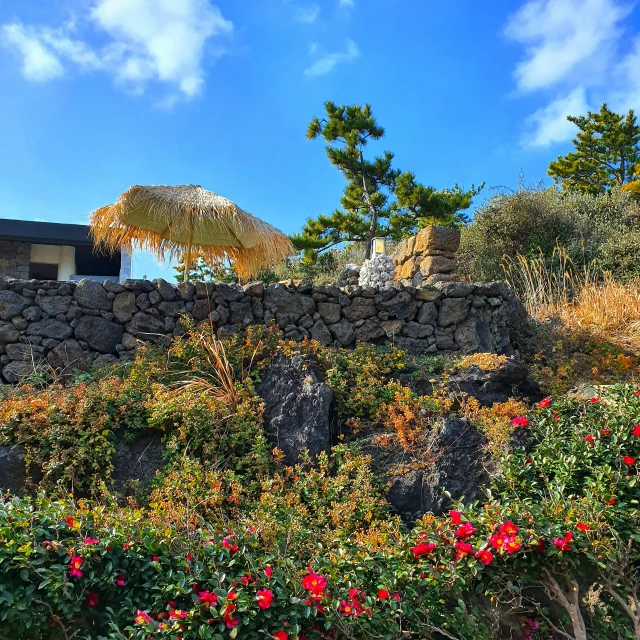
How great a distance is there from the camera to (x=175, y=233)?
25.8 feet

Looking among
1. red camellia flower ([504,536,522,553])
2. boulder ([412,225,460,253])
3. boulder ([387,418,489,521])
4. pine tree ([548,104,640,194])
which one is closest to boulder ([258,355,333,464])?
boulder ([387,418,489,521])

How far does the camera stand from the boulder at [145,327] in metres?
6.39

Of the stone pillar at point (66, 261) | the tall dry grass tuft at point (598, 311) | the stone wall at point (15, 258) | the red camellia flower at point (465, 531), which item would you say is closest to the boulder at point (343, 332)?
the tall dry grass tuft at point (598, 311)

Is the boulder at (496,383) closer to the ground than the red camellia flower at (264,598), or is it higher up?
higher up

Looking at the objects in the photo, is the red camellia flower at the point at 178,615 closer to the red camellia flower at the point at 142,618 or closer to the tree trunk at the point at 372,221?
the red camellia flower at the point at 142,618

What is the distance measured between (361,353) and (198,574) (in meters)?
3.43

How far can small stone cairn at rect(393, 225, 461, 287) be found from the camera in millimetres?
9383

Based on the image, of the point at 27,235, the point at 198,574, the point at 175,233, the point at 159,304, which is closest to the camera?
the point at 198,574

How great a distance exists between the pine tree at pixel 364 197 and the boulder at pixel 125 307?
930 cm

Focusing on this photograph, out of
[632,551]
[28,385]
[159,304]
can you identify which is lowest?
[632,551]

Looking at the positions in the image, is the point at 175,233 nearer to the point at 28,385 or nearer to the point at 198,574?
the point at 28,385

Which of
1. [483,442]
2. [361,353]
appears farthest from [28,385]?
[483,442]

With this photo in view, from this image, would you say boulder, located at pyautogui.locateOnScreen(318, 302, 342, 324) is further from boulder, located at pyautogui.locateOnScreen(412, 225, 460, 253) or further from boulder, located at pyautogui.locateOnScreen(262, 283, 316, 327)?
boulder, located at pyautogui.locateOnScreen(412, 225, 460, 253)

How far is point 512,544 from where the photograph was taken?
291cm
